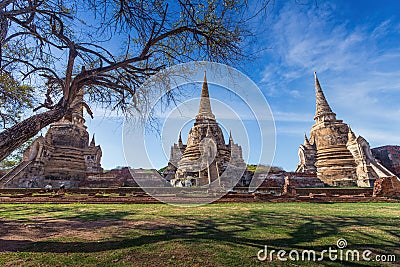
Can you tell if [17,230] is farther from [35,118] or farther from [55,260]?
[55,260]

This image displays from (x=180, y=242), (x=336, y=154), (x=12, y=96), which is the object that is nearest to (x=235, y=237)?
(x=180, y=242)

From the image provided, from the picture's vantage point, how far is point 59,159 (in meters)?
23.4

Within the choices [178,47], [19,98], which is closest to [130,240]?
[178,47]

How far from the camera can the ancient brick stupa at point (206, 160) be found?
20.9 meters

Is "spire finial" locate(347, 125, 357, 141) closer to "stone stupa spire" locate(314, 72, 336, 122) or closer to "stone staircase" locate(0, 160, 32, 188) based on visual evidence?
"stone stupa spire" locate(314, 72, 336, 122)

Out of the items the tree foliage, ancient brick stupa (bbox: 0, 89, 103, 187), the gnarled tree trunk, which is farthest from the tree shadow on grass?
ancient brick stupa (bbox: 0, 89, 103, 187)

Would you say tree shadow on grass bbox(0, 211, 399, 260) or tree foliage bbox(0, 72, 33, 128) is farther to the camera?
tree foliage bbox(0, 72, 33, 128)

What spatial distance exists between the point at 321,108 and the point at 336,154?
6951mm

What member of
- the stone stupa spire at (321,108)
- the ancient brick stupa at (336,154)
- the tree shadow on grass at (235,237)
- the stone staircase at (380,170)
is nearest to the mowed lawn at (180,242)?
the tree shadow on grass at (235,237)

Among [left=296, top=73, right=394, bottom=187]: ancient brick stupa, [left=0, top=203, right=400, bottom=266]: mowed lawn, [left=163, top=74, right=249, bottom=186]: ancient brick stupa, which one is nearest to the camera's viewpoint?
[left=0, top=203, right=400, bottom=266]: mowed lawn

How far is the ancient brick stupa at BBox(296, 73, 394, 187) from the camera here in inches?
845

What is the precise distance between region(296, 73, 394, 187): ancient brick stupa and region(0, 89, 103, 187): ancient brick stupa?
22.2 meters

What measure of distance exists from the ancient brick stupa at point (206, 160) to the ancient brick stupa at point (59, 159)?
337 inches

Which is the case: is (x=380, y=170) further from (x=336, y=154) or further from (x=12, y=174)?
(x=12, y=174)
